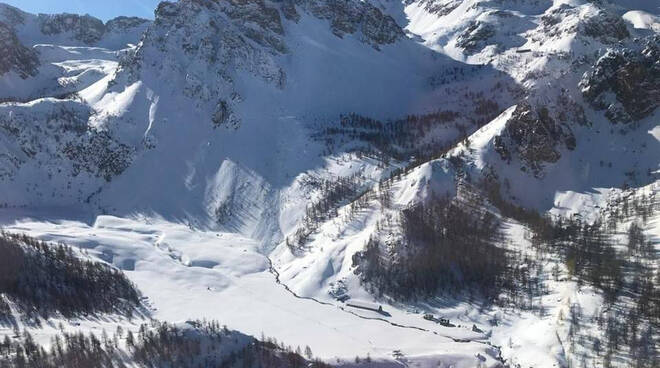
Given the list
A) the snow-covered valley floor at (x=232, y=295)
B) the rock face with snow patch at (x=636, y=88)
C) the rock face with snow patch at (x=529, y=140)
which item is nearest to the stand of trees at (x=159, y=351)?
the snow-covered valley floor at (x=232, y=295)

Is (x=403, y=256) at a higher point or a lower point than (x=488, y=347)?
higher

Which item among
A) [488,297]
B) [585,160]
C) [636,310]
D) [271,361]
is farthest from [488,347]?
[585,160]

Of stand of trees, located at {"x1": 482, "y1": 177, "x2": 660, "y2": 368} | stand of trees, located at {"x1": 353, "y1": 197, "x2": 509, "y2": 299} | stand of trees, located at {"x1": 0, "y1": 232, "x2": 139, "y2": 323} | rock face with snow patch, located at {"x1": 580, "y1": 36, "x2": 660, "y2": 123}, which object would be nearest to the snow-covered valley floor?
stand of trees, located at {"x1": 0, "y1": 232, "x2": 139, "y2": 323}

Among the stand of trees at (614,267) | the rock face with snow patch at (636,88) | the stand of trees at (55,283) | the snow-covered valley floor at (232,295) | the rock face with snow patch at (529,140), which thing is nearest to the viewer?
the stand of trees at (614,267)

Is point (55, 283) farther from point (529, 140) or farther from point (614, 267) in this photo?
point (529, 140)

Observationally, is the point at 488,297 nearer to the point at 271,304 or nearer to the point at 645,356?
the point at 645,356

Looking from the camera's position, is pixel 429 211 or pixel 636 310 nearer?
pixel 636 310

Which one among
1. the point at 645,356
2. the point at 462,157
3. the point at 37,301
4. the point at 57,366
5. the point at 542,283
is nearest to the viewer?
the point at 57,366

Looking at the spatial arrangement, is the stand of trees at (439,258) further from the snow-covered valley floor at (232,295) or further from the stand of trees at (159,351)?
the stand of trees at (159,351)

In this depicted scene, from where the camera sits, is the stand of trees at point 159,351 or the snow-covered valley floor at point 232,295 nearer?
the stand of trees at point 159,351
